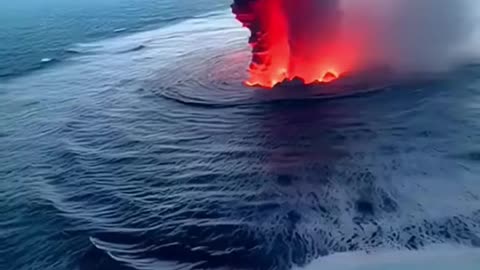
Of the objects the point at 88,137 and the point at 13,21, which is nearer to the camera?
the point at 88,137

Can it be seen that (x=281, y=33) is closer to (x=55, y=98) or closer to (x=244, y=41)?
(x=244, y=41)

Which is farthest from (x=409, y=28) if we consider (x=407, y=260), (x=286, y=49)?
(x=407, y=260)

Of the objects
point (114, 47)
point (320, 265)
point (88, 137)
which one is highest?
point (114, 47)

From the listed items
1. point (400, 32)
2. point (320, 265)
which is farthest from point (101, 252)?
point (400, 32)

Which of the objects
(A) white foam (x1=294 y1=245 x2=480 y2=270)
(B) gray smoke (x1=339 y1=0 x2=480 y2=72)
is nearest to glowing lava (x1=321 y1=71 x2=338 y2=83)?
(B) gray smoke (x1=339 y1=0 x2=480 y2=72)

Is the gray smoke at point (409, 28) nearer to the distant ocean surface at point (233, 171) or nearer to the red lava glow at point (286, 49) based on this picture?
the red lava glow at point (286, 49)

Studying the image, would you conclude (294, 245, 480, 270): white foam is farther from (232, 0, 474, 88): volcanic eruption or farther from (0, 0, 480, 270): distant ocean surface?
(232, 0, 474, 88): volcanic eruption
